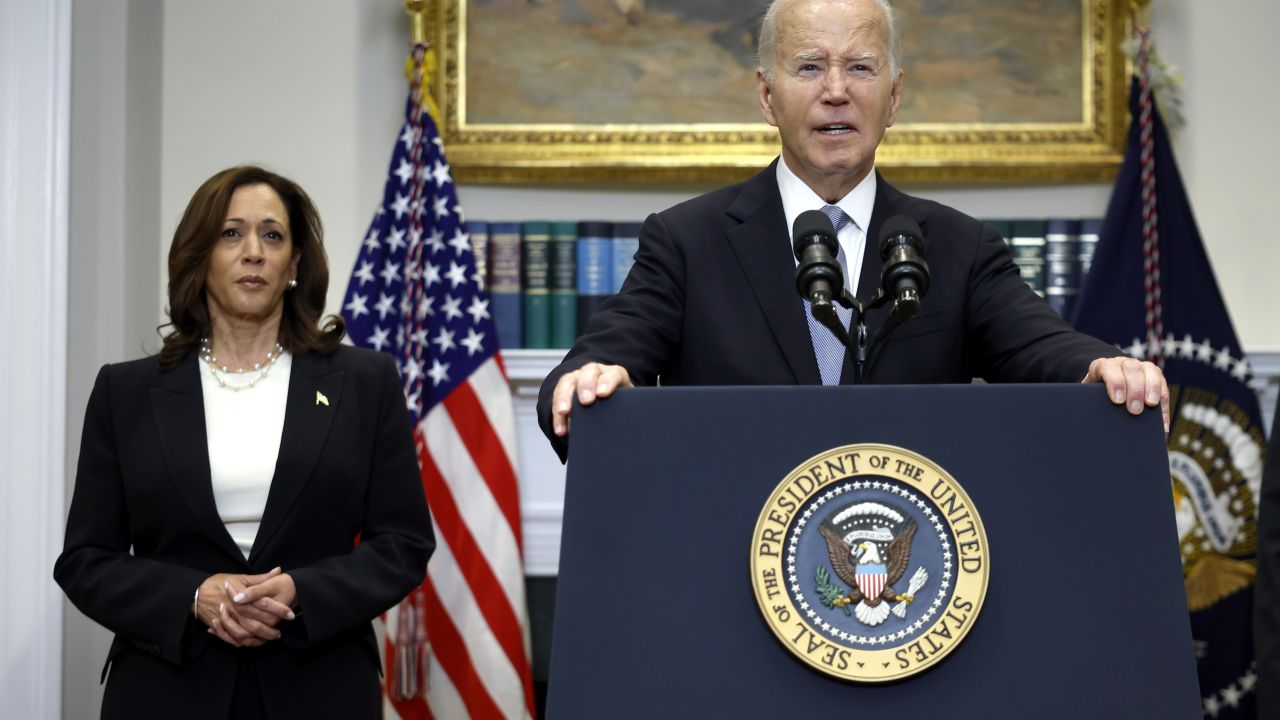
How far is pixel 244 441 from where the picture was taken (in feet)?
9.52

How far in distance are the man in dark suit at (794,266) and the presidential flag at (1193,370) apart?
8.01 feet

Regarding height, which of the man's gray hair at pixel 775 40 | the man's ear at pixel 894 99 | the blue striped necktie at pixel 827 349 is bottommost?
the blue striped necktie at pixel 827 349

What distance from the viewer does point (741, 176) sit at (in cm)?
471

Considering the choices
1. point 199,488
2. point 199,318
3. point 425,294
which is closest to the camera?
point 199,488

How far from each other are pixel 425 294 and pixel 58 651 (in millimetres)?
1610

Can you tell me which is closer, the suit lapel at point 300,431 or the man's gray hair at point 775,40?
the man's gray hair at point 775,40

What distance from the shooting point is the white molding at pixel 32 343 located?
384 centimetres

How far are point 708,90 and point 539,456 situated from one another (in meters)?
1.50

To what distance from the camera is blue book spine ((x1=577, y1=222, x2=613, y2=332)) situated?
4.59 metres

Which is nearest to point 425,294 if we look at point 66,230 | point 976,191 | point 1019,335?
point 66,230

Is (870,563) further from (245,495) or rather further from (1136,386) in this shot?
(245,495)

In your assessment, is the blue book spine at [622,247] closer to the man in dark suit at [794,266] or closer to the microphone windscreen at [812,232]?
the man in dark suit at [794,266]

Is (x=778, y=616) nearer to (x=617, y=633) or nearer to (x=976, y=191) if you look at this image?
(x=617, y=633)

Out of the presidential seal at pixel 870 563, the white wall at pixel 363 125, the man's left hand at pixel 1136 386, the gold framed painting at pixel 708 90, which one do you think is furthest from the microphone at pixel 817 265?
the white wall at pixel 363 125
